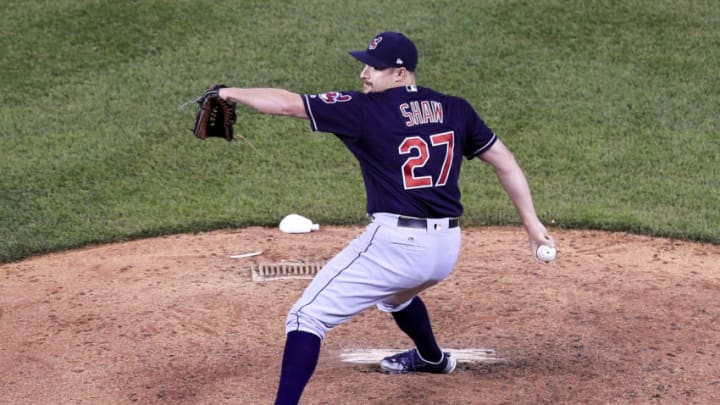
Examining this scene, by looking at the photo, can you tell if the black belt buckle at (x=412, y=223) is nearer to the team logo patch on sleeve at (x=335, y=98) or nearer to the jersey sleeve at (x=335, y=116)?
the jersey sleeve at (x=335, y=116)

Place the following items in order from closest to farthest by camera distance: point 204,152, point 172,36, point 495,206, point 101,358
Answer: point 101,358 → point 495,206 → point 204,152 → point 172,36

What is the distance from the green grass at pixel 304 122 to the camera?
8.62 m

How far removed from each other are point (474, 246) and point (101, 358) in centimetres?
297

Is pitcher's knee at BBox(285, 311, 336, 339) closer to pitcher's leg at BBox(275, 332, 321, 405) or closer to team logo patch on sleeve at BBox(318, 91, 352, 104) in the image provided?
pitcher's leg at BBox(275, 332, 321, 405)

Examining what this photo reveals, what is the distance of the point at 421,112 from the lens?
197 inches

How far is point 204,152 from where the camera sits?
31.9 feet

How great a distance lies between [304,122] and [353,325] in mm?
3861

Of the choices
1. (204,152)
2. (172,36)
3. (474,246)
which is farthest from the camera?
(172,36)

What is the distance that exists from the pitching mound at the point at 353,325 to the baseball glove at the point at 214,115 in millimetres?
1373

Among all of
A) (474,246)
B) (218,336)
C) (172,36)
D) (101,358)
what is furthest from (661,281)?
(172,36)

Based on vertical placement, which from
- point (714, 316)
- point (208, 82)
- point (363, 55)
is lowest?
point (714, 316)

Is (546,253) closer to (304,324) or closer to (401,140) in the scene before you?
(401,140)

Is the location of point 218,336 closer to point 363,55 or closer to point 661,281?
point 363,55

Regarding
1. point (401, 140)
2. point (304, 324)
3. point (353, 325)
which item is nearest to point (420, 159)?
point (401, 140)
